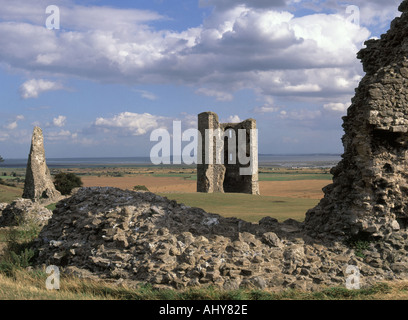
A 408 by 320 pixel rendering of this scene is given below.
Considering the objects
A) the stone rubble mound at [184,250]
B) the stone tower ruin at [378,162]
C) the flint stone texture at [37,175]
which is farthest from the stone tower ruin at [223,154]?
the stone tower ruin at [378,162]

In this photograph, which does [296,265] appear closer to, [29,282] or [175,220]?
[175,220]

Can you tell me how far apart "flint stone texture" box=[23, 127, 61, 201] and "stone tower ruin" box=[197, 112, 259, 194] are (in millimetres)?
11543

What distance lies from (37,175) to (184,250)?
67.1ft

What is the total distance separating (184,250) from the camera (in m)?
8.10

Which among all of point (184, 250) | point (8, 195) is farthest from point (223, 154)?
point (184, 250)

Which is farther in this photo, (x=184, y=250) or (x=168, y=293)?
(x=184, y=250)

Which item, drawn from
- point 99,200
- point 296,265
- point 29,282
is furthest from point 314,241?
point 29,282

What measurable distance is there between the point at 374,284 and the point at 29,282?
6045 millimetres

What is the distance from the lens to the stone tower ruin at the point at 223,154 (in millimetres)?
33562

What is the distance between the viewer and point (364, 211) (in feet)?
28.3

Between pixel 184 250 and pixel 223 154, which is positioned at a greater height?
pixel 223 154

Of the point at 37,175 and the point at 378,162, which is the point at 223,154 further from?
the point at 378,162

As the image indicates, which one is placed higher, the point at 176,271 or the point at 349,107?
the point at 349,107
